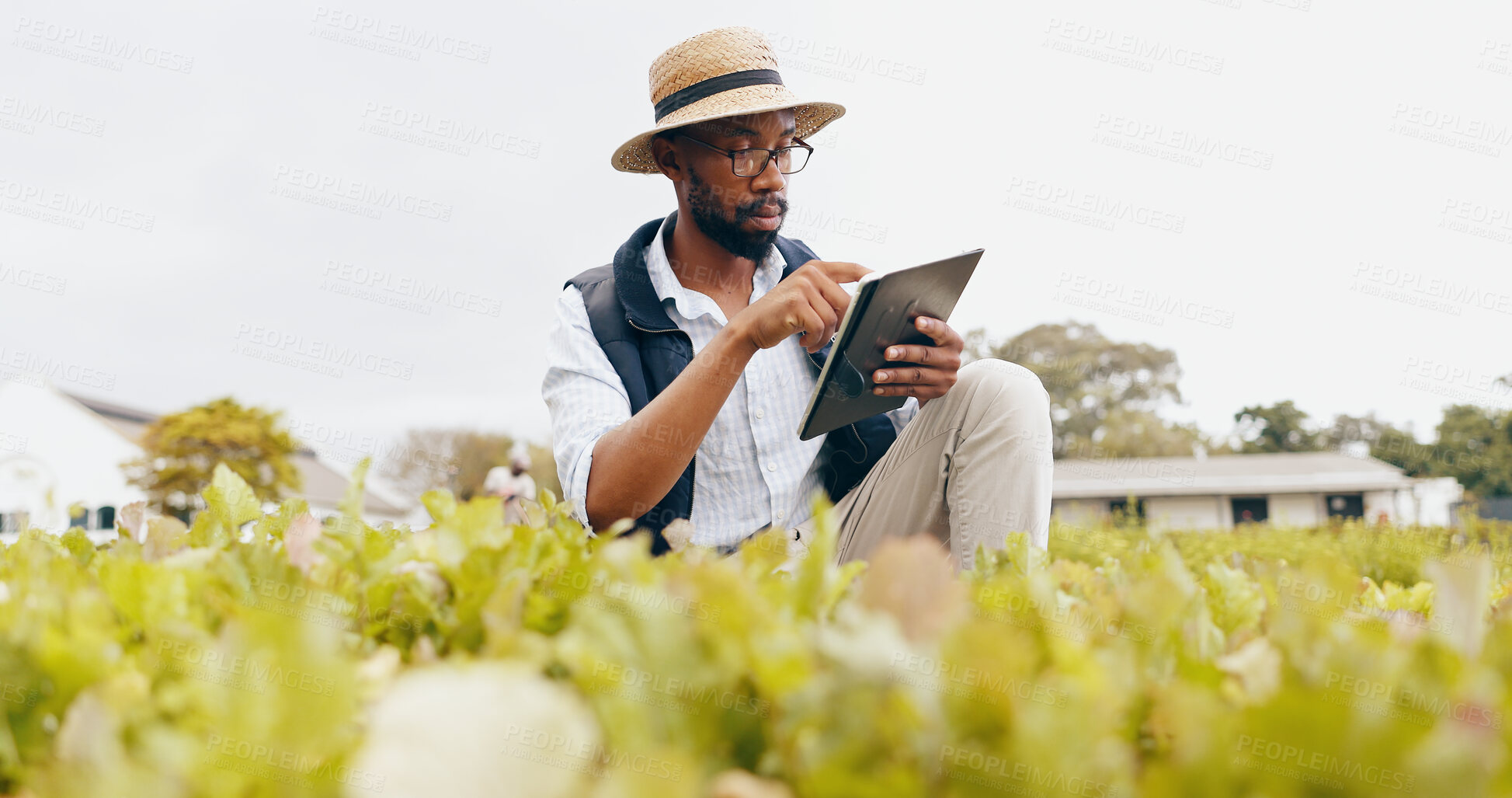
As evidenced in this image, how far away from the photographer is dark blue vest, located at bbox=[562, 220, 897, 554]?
10.1ft

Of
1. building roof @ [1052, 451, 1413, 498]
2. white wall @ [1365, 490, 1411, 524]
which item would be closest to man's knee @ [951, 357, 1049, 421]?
building roof @ [1052, 451, 1413, 498]

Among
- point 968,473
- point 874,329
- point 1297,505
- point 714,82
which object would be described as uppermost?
point 714,82

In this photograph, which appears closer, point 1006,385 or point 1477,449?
point 1006,385

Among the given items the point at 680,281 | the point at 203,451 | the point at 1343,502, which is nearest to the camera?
the point at 680,281

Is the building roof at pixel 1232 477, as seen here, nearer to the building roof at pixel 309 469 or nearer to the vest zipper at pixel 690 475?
the vest zipper at pixel 690 475

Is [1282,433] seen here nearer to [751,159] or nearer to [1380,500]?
[1380,500]

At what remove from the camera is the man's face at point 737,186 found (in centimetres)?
336

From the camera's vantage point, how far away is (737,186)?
11.1 feet

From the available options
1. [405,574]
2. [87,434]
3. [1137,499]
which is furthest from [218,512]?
[87,434]

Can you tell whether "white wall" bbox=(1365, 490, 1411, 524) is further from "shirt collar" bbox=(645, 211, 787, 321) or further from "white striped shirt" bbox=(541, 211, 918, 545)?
Result: "white striped shirt" bbox=(541, 211, 918, 545)

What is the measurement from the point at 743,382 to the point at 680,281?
1.98ft

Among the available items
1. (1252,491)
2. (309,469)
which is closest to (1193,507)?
(1252,491)

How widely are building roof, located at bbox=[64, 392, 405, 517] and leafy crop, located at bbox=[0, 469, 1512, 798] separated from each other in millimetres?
43331

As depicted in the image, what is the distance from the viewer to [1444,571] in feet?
2.59
